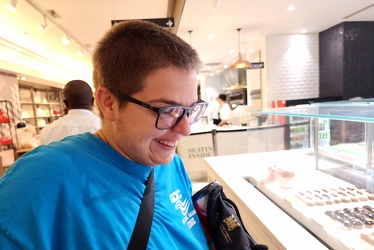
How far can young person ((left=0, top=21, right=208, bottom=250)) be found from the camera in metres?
0.52

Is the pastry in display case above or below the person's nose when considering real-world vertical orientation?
below

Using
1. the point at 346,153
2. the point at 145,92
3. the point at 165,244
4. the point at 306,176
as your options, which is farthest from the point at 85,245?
the point at 346,153

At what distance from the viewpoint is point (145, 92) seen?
662 mm

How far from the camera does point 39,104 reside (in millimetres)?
8492

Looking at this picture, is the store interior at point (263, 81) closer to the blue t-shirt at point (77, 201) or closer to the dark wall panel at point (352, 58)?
the dark wall panel at point (352, 58)

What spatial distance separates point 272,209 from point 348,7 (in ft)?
17.0

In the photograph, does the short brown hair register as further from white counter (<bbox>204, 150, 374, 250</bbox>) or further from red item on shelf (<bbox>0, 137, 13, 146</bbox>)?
red item on shelf (<bbox>0, 137, 13, 146</bbox>)

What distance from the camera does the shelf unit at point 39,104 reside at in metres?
7.49

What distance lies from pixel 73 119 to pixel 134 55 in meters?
1.89

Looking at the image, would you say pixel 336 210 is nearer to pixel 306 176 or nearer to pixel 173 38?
pixel 306 176

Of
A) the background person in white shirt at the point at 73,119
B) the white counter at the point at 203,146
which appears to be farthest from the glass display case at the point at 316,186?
the white counter at the point at 203,146

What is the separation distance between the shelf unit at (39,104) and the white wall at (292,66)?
24.3 ft

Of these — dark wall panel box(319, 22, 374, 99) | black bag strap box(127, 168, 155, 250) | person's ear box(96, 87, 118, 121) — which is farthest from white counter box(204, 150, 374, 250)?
Answer: dark wall panel box(319, 22, 374, 99)

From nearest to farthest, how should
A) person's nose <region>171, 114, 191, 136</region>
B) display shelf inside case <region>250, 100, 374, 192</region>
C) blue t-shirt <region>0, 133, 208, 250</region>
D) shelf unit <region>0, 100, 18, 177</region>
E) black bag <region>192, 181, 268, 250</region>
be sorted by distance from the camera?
blue t-shirt <region>0, 133, 208, 250</region> → person's nose <region>171, 114, 191, 136</region> → black bag <region>192, 181, 268, 250</region> → display shelf inside case <region>250, 100, 374, 192</region> → shelf unit <region>0, 100, 18, 177</region>
